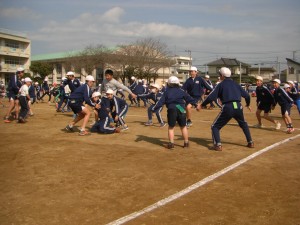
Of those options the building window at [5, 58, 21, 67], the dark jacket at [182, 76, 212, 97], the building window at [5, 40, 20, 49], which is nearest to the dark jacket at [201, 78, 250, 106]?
the dark jacket at [182, 76, 212, 97]

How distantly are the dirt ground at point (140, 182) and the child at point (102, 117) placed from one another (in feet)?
3.61

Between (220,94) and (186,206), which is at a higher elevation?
(220,94)

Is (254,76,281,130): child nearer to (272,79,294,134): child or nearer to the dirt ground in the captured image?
(272,79,294,134): child

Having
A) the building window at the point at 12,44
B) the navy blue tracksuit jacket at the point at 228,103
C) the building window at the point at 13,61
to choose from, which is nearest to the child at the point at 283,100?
the navy blue tracksuit jacket at the point at 228,103

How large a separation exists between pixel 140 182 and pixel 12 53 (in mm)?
55463

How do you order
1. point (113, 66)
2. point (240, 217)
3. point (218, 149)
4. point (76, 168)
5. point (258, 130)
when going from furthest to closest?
point (113, 66)
point (258, 130)
point (218, 149)
point (76, 168)
point (240, 217)

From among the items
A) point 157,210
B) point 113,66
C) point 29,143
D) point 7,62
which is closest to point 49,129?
point 29,143

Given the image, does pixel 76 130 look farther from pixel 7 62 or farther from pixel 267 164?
pixel 7 62

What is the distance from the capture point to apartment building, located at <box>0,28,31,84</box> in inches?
2048

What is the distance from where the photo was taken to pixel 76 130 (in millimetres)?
10492

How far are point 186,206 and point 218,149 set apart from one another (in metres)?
3.44

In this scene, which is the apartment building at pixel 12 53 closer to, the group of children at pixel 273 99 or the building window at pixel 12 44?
the building window at pixel 12 44

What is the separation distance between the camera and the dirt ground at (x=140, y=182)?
3.75m

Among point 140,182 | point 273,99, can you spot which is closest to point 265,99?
point 273,99
